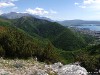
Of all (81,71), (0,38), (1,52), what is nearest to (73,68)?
(81,71)

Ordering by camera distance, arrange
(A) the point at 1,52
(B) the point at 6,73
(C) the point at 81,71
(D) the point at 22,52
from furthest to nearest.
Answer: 1. (D) the point at 22,52
2. (A) the point at 1,52
3. (C) the point at 81,71
4. (B) the point at 6,73

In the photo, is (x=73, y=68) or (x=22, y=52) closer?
(x=73, y=68)

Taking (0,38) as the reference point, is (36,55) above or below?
below

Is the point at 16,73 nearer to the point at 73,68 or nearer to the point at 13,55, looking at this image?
the point at 73,68

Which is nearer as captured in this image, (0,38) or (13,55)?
(13,55)

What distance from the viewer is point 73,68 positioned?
27562 mm

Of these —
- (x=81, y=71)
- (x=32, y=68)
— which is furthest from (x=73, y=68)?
(x=32, y=68)

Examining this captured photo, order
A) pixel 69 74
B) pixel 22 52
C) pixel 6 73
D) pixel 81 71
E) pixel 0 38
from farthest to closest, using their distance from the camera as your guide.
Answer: pixel 0 38, pixel 22 52, pixel 81 71, pixel 69 74, pixel 6 73

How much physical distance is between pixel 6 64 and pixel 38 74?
5.67m

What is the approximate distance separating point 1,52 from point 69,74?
16.6 meters

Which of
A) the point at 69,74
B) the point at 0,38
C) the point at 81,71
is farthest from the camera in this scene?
the point at 0,38

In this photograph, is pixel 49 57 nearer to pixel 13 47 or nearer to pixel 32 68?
pixel 13 47

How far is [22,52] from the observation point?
4100 centimetres

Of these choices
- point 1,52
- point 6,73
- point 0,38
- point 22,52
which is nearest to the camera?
point 6,73
